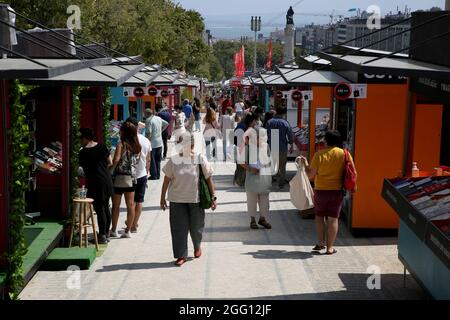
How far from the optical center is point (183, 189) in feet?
30.9

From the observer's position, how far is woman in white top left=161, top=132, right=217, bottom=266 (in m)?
9.43

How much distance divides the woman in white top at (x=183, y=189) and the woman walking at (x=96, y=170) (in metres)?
1.24

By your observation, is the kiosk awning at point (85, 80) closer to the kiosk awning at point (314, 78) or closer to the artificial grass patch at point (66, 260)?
the artificial grass patch at point (66, 260)

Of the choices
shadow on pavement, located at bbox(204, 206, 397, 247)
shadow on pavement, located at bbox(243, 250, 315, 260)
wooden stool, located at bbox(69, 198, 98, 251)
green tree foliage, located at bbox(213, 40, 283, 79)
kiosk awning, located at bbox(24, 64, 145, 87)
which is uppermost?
green tree foliage, located at bbox(213, 40, 283, 79)

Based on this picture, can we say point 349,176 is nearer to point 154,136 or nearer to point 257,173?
point 257,173

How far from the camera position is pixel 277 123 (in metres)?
15.4

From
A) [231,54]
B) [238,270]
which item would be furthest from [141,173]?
[231,54]

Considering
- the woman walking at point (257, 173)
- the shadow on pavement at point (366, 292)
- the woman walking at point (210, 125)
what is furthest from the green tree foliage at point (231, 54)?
the shadow on pavement at point (366, 292)

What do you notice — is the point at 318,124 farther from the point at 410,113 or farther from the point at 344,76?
the point at 410,113

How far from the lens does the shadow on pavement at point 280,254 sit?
33.0ft

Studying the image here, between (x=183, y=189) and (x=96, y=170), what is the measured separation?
5.30 feet

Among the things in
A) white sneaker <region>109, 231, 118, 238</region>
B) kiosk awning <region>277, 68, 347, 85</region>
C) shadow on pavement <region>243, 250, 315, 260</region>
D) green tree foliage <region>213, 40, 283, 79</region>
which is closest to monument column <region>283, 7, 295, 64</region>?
kiosk awning <region>277, 68, 347, 85</region>

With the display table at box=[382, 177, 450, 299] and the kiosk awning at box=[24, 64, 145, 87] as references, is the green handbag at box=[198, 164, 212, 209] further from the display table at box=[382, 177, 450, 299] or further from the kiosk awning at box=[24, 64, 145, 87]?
the display table at box=[382, 177, 450, 299]

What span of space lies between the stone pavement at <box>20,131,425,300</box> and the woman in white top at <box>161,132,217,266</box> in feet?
1.19
